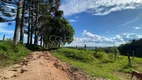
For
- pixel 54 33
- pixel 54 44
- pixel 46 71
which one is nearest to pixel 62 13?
pixel 54 33

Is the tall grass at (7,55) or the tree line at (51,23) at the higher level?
the tree line at (51,23)

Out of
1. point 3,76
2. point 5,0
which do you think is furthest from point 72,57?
point 3,76

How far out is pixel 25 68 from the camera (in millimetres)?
7891

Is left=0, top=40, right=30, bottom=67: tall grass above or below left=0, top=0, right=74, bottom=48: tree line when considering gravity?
below

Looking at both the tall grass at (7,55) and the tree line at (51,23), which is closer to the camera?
the tall grass at (7,55)

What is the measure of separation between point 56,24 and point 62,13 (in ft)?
9.67

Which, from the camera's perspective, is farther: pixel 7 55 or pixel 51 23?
pixel 51 23

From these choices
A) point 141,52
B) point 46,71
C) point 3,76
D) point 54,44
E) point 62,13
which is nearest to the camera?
point 3,76

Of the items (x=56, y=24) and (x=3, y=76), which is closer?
(x=3, y=76)

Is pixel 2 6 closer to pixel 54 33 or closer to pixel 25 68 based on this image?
pixel 25 68

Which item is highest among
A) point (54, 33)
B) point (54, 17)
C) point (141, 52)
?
point (54, 17)

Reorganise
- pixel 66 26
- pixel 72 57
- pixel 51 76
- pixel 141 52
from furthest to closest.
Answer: pixel 141 52 → pixel 66 26 → pixel 72 57 → pixel 51 76

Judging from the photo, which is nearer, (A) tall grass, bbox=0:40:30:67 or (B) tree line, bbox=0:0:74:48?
(A) tall grass, bbox=0:40:30:67

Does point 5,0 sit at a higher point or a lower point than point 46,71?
higher
